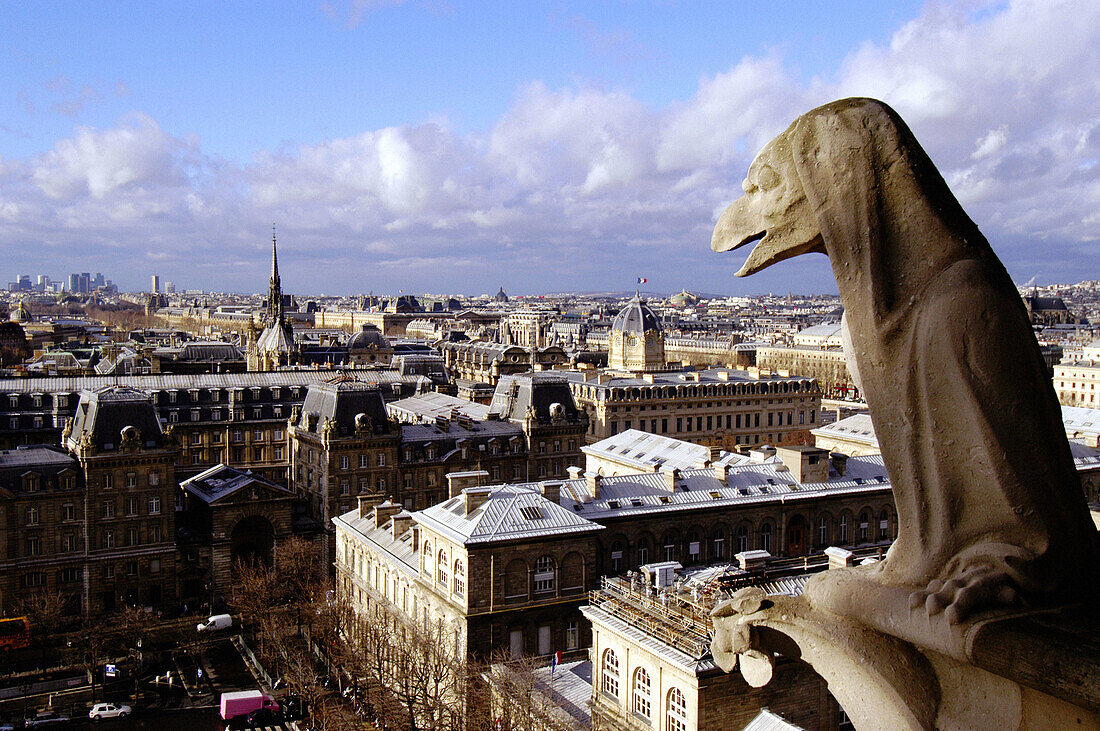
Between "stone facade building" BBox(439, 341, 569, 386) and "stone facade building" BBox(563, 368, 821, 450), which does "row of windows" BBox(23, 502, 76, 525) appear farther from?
"stone facade building" BBox(439, 341, 569, 386)

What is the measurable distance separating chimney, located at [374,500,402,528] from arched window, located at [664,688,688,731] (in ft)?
93.6

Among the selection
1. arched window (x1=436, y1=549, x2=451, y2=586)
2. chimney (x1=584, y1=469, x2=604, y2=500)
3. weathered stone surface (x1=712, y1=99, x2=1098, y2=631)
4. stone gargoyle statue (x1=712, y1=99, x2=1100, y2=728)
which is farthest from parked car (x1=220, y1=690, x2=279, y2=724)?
weathered stone surface (x1=712, y1=99, x2=1098, y2=631)

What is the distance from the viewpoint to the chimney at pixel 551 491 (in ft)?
158

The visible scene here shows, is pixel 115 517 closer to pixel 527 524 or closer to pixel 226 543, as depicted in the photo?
pixel 226 543

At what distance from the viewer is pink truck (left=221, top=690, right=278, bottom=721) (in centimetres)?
4859

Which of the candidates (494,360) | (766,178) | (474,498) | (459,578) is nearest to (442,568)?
(459,578)

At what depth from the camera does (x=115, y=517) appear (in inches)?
2591

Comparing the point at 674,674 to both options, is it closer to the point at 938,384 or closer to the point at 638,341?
the point at 938,384

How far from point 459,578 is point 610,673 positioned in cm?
1181

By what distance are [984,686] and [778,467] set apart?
171 feet

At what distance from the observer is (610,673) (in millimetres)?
34125

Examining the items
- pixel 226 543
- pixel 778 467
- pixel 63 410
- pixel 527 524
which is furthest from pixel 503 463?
pixel 63 410

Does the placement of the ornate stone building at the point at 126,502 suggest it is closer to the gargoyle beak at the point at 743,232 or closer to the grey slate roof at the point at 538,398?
the grey slate roof at the point at 538,398

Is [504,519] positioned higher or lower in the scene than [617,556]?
higher
